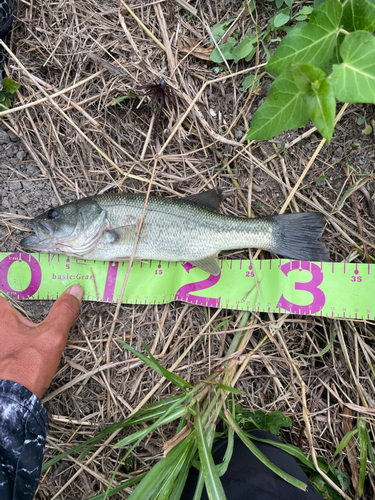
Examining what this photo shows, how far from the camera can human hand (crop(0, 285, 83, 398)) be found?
277 centimetres

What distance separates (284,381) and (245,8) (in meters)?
3.62

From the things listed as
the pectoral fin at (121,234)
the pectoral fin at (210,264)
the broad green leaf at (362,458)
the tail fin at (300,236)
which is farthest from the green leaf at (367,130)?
the broad green leaf at (362,458)

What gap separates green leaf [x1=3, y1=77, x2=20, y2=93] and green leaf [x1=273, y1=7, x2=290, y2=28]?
2.58 metres

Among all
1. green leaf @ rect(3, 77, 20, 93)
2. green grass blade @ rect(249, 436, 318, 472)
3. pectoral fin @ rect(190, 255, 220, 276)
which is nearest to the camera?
green grass blade @ rect(249, 436, 318, 472)

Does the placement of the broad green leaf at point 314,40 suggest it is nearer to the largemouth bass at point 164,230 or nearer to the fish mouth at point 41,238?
the largemouth bass at point 164,230

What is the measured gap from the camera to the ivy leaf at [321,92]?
5.08ft

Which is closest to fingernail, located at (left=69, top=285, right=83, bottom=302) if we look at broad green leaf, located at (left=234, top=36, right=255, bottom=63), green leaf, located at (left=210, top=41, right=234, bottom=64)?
green leaf, located at (left=210, top=41, right=234, bottom=64)

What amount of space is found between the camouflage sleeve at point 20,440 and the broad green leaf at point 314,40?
3.08 metres

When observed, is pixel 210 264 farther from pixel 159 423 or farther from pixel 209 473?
pixel 209 473

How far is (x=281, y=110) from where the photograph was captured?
2061 millimetres

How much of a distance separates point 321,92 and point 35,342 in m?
2.96

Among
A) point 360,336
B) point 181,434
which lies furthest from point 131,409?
point 360,336

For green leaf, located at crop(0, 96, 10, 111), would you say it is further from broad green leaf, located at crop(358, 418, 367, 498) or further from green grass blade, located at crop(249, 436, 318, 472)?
broad green leaf, located at crop(358, 418, 367, 498)

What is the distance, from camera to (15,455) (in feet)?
7.61
